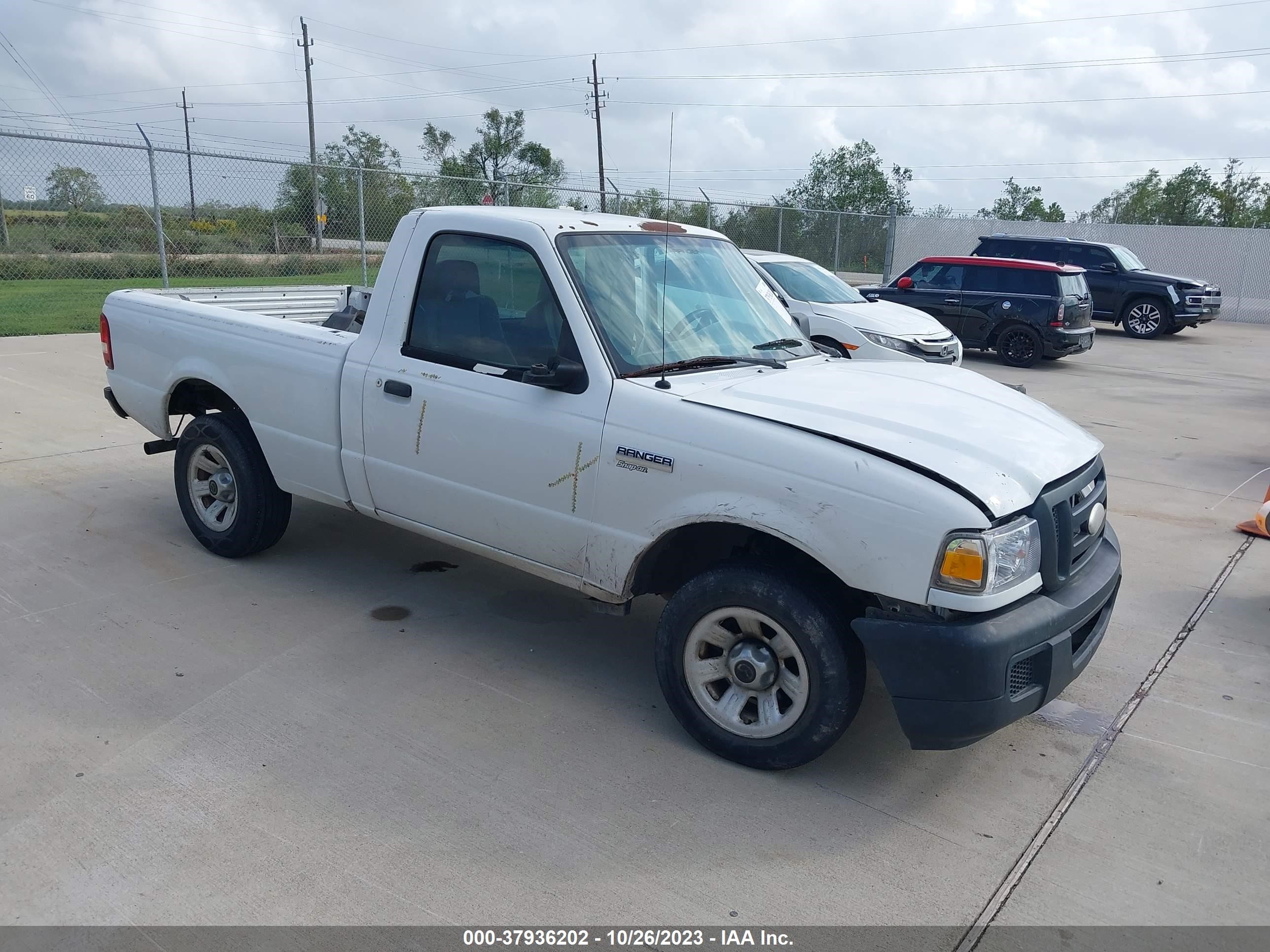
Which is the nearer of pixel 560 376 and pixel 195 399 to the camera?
pixel 560 376

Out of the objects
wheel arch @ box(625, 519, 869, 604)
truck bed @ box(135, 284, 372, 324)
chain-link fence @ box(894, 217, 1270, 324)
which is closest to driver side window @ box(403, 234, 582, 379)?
wheel arch @ box(625, 519, 869, 604)

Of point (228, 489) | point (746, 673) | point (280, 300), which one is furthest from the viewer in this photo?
point (280, 300)

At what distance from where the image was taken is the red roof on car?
15.4 metres

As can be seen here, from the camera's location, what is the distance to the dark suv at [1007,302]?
15297 millimetres

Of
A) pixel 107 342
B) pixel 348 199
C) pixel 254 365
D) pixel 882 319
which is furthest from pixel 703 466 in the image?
pixel 348 199

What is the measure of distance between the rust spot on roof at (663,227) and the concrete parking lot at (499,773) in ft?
5.27

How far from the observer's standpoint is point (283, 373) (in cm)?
499

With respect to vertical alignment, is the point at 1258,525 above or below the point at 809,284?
below

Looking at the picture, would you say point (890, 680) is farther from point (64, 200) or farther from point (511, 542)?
point (64, 200)

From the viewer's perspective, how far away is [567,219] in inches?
174

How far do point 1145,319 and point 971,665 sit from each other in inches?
794

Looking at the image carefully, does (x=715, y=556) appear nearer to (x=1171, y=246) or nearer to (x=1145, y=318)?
(x=1145, y=318)

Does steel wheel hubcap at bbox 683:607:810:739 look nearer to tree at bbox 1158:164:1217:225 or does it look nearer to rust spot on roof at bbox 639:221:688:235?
rust spot on roof at bbox 639:221:688:235
